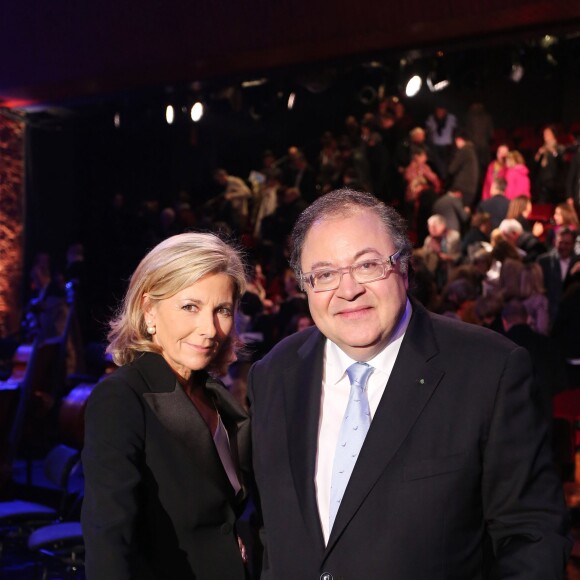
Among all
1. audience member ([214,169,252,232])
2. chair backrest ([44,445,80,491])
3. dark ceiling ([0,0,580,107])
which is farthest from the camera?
audience member ([214,169,252,232])

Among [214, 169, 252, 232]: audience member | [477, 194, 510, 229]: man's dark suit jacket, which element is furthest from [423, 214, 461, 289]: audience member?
[214, 169, 252, 232]: audience member

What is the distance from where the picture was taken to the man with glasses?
5.46 feet

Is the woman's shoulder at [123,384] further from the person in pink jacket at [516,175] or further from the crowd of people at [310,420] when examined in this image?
the person in pink jacket at [516,175]

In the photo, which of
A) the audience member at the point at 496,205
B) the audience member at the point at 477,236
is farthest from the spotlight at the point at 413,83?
the audience member at the point at 496,205

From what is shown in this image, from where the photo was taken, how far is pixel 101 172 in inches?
553

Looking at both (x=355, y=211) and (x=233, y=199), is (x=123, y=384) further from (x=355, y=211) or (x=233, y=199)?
(x=233, y=199)

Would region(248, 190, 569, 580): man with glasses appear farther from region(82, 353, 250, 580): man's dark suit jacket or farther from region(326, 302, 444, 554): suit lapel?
region(82, 353, 250, 580): man's dark suit jacket

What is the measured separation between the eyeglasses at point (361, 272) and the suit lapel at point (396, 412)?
0.43ft

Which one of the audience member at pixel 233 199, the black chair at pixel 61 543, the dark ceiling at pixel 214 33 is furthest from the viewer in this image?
the audience member at pixel 233 199

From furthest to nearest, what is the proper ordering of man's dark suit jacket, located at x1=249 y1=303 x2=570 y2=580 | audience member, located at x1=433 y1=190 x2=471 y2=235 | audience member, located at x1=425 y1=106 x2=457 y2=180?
1. audience member, located at x1=425 y1=106 x2=457 y2=180
2. audience member, located at x1=433 y1=190 x2=471 y2=235
3. man's dark suit jacket, located at x1=249 y1=303 x2=570 y2=580

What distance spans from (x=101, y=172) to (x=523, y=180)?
6232mm

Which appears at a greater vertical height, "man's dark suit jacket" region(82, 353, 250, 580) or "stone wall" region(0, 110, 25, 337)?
"stone wall" region(0, 110, 25, 337)

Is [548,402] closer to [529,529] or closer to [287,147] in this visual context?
[529,529]

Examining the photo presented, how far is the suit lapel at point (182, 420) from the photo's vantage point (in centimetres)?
205
